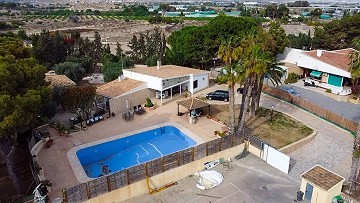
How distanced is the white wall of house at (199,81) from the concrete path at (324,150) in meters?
12.1

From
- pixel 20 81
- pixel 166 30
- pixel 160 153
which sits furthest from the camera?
pixel 166 30

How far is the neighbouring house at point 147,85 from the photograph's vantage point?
3231cm

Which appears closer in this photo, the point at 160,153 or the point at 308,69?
the point at 160,153

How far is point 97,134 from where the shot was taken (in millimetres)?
27375

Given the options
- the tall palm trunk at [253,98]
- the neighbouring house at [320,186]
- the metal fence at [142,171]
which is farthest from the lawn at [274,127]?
the neighbouring house at [320,186]

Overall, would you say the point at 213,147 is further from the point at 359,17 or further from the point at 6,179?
the point at 359,17

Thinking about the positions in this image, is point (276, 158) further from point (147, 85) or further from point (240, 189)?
point (147, 85)

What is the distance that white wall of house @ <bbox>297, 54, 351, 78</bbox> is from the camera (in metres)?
38.7

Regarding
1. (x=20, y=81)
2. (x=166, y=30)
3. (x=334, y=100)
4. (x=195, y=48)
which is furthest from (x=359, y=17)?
(x=166, y=30)

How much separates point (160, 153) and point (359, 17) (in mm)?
43264

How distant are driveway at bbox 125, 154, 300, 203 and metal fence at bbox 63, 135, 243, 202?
4.28 feet

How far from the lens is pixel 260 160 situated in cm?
2295

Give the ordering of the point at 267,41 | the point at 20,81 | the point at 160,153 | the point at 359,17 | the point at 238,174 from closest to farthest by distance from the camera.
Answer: the point at 20,81 < the point at 238,174 < the point at 160,153 < the point at 267,41 < the point at 359,17

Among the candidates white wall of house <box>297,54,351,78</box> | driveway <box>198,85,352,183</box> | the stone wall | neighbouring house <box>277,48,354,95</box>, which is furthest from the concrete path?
the stone wall
